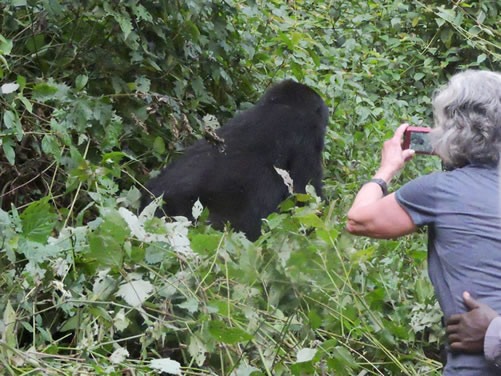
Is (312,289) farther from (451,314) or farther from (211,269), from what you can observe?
(451,314)

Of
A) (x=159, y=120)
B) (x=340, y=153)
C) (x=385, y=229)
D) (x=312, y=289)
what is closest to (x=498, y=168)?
(x=385, y=229)

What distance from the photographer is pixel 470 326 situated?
2.43 m

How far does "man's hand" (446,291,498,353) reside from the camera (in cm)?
242

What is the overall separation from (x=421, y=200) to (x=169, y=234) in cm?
79

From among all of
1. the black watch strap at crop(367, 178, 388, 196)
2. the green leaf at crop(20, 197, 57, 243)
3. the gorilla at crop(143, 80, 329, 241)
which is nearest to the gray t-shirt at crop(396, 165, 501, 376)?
the black watch strap at crop(367, 178, 388, 196)

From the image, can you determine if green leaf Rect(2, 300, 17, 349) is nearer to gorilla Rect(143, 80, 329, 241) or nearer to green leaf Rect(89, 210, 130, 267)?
green leaf Rect(89, 210, 130, 267)

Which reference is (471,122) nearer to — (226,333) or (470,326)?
(470,326)

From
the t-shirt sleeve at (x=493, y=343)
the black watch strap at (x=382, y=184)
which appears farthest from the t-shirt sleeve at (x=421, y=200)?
the t-shirt sleeve at (x=493, y=343)

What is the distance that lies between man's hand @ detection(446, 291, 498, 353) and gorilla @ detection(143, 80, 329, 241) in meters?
1.90

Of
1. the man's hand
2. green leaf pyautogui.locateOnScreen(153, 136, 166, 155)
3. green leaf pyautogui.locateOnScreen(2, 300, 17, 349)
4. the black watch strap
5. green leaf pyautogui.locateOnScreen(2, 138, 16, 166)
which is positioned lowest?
green leaf pyautogui.locateOnScreen(153, 136, 166, 155)

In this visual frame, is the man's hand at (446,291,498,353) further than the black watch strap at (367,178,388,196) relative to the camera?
No

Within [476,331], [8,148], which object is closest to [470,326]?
[476,331]

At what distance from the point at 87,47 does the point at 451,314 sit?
269cm

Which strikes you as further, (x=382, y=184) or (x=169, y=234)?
(x=169, y=234)
